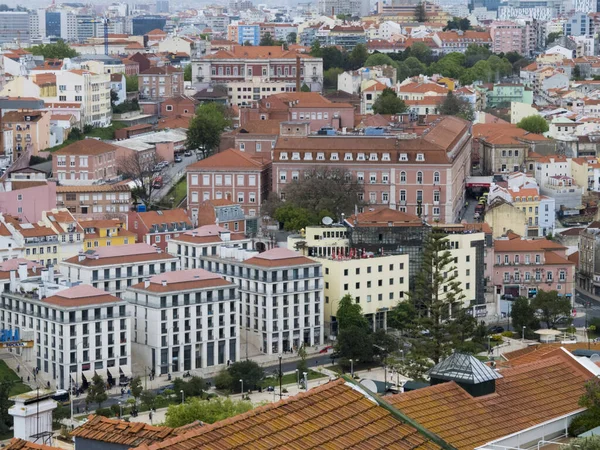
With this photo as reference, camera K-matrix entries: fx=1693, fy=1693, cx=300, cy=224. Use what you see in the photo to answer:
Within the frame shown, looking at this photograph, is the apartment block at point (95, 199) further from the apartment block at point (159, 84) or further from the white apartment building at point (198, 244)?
the apartment block at point (159, 84)

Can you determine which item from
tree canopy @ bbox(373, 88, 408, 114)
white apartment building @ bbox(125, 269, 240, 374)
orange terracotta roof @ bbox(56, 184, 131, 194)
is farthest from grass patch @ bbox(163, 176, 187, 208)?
white apartment building @ bbox(125, 269, 240, 374)

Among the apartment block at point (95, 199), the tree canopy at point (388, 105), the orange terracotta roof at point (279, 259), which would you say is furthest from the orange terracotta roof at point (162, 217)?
the tree canopy at point (388, 105)

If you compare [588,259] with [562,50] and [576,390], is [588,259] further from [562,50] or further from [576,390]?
[562,50]

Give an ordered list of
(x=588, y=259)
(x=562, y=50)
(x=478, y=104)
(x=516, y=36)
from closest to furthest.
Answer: (x=588, y=259) < (x=478, y=104) < (x=562, y=50) < (x=516, y=36)

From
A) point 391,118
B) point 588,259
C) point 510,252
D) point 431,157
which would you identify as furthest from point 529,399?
point 391,118

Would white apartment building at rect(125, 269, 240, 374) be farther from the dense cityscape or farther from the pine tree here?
the pine tree

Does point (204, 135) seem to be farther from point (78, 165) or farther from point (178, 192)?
point (78, 165)
